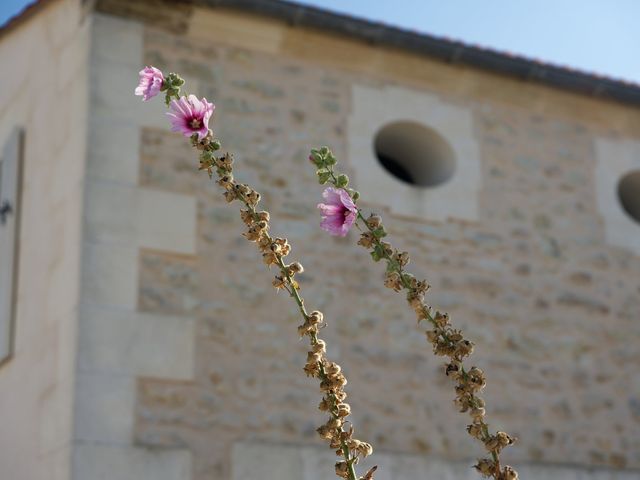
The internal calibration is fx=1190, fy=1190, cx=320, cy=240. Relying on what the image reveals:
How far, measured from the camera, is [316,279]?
6410mm

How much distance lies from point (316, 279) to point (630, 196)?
8.74 ft

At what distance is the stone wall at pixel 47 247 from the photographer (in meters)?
5.86

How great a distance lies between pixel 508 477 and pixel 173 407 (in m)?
3.88

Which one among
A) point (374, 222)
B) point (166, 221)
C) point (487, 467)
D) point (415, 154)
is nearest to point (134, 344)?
point (166, 221)

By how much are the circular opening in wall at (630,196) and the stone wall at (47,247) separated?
367 centimetres

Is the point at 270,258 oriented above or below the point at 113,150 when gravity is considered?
below

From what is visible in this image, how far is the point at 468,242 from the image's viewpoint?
6934mm

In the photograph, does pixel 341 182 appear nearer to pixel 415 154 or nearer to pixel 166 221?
pixel 166 221

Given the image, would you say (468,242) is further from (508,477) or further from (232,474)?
(508,477)

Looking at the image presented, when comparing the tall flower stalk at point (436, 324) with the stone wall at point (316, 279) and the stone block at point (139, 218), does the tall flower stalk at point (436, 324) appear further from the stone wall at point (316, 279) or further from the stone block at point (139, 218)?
the stone block at point (139, 218)

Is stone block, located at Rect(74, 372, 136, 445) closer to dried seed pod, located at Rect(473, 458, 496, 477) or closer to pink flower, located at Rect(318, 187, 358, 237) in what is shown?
pink flower, located at Rect(318, 187, 358, 237)

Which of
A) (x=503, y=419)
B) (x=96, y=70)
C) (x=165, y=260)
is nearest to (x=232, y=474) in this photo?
(x=165, y=260)

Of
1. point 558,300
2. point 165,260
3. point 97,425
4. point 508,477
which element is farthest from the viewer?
point 558,300

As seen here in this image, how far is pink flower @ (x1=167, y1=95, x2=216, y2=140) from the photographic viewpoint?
220 cm
